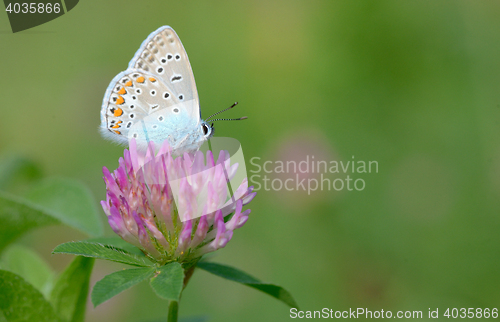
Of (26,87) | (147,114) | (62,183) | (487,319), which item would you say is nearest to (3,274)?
(62,183)

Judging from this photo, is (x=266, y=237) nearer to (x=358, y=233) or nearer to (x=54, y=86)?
(x=358, y=233)

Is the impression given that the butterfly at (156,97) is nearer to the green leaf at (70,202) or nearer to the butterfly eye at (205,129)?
the butterfly eye at (205,129)

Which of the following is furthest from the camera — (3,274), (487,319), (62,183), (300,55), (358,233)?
(300,55)

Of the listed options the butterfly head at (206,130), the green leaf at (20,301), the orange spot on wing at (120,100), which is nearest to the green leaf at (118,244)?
the green leaf at (20,301)

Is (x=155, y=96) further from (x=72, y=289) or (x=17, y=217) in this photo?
(x=72, y=289)

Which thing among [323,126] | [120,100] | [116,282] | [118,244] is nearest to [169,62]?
[120,100]

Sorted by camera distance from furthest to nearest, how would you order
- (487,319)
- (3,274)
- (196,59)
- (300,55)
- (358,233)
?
(196,59), (300,55), (358,233), (487,319), (3,274)
